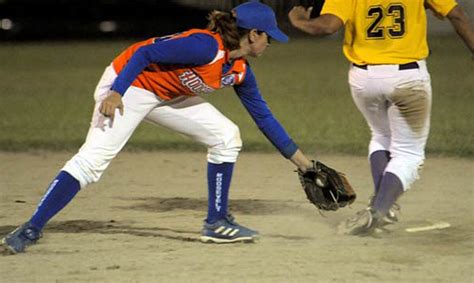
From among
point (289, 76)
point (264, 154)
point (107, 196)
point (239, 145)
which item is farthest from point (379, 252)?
point (289, 76)

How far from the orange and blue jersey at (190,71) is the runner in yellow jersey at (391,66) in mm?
496

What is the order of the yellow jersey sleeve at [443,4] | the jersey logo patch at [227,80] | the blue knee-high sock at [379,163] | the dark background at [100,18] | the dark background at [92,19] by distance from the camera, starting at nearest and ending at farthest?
the jersey logo patch at [227,80] → the yellow jersey sleeve at [443,4] → the blue knee-high sock at [379,163] → the dark background at [100,18] → the dark background at [92,19]

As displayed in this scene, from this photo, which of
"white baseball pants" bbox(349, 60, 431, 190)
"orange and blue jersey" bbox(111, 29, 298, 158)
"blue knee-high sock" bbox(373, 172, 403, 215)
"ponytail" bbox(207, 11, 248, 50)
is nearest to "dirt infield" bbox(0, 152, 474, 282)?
"blue knee-high sock" bbox(373, 172, 403, 215)

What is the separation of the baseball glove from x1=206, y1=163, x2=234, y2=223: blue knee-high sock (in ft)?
Answer: 1.57

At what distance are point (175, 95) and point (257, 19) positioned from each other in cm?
64

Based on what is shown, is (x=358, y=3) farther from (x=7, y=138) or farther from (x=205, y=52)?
(x=7, y=138)

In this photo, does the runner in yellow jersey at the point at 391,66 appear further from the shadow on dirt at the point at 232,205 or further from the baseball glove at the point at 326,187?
the shadow on dirt at the point at 232,205

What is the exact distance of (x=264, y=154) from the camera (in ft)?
32.2

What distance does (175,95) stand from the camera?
6035mm

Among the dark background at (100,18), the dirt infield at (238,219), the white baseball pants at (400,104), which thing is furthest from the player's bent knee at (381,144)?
the dark background at (100,18)

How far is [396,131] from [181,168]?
303 centimetres

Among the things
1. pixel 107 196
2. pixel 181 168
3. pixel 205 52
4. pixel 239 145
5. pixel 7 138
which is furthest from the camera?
pixel 7 138

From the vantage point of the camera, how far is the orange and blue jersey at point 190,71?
5.65m

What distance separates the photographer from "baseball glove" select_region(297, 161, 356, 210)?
6.27 meters
